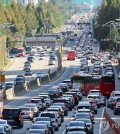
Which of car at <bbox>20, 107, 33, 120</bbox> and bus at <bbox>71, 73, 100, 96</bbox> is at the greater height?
car at <bbox>20, 107, 33, 120</bbox>

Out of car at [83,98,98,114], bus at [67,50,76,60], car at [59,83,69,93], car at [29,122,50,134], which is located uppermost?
car at [29,122,50,134]

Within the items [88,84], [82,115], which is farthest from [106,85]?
[82,115]

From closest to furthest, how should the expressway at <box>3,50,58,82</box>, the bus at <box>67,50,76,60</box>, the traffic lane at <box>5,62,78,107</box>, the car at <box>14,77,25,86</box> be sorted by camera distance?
the traffic lane at <box>5,62,78,107</box> → the car at <box>14,77,25,86</box> → the expressway at <box>3,50,58,82</box> → the bus at <box>67,50,76,60</box>

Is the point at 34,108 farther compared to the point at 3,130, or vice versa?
the point at 34,108

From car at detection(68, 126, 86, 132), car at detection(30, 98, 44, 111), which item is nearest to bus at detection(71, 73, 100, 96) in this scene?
car at detection(30, 98, 44, 111)

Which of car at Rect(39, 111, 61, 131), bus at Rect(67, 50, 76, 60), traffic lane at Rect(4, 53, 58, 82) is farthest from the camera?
bus at Rect(67, 50, 76, 60)

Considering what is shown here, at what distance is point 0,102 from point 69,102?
14.0m

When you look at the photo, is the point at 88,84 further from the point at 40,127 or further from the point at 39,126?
the point at 40,127

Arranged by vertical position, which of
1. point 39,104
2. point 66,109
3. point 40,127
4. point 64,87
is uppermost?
point 40,127

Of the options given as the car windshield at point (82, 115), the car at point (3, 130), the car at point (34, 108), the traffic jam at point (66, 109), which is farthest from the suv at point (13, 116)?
the car at point (3, 130)

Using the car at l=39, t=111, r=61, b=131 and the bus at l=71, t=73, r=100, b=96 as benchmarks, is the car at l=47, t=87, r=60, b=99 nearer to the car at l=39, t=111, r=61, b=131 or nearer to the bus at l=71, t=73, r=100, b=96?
the bus at l=71, t=73, r=100, b=96

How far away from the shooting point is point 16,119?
5959 cm

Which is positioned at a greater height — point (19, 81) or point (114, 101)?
point (114, 101)

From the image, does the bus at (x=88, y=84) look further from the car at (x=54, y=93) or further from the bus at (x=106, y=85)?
the car at (x=54, y=93)
